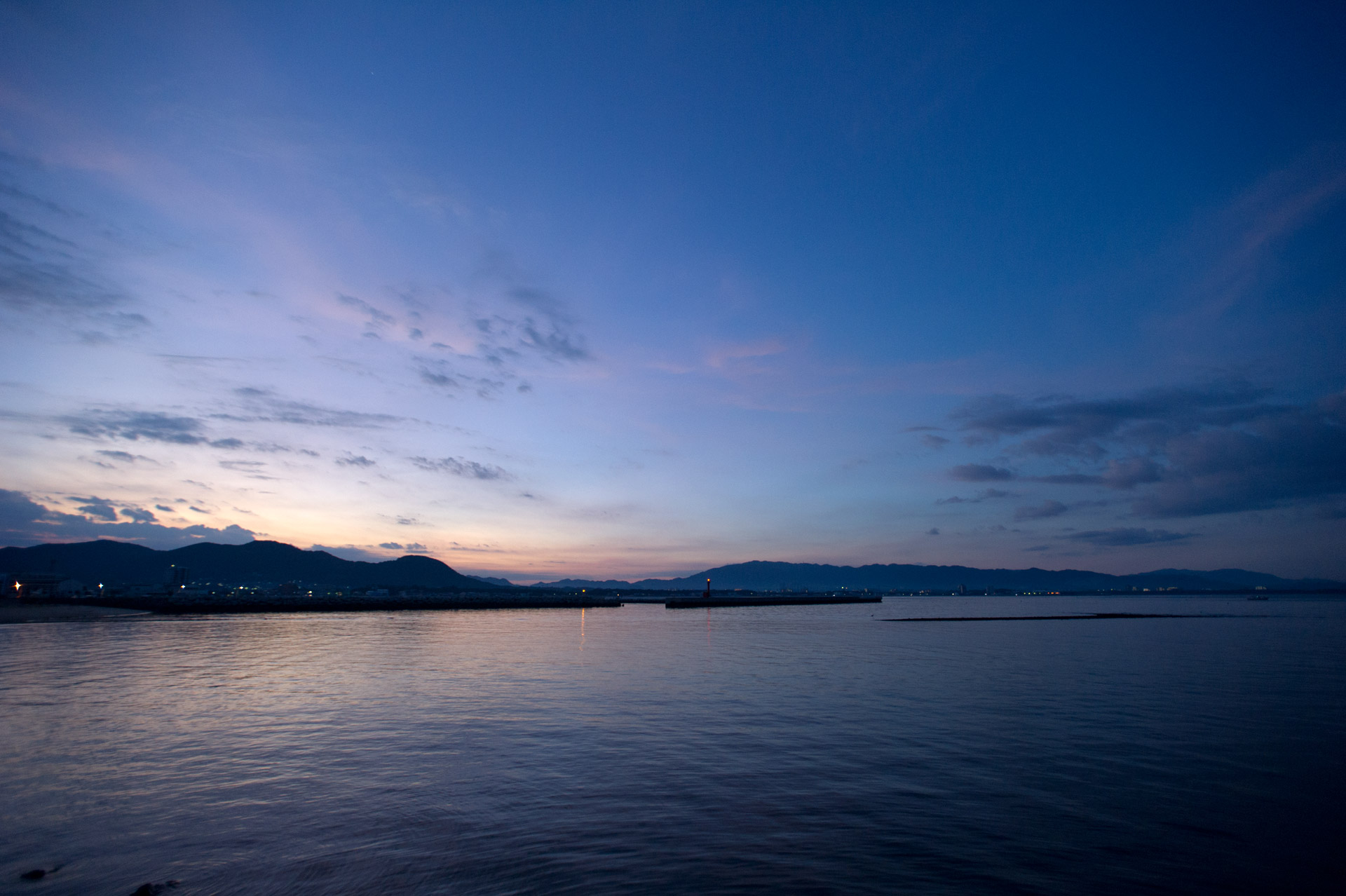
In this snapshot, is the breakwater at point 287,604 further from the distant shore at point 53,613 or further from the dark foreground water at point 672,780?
the dark foreground water at point 672,780

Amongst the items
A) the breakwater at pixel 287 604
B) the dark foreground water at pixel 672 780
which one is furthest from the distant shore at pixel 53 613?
the dark foreground water at pixel 672 780

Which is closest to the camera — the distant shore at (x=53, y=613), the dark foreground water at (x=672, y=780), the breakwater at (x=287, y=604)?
the dark foreground water at (x=672, y=780)

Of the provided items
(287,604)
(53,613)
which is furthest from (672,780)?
(287,604)

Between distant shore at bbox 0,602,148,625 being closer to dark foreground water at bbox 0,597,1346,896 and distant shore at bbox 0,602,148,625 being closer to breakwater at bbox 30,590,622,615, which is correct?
breakwater at bbox 30,590,622,615

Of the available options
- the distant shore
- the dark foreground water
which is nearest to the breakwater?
the distant shore

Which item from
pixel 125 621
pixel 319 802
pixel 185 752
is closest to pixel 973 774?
pixel 319 802

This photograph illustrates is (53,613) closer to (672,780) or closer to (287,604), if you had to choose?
(287,604)

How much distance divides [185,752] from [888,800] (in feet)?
66.5

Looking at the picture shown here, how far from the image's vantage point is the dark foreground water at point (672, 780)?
11.8 m

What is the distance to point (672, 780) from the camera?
56.3 feet

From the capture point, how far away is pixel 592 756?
1958 centimetres

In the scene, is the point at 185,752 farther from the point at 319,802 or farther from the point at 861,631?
the point at 861,631

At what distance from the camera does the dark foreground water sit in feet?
38.7

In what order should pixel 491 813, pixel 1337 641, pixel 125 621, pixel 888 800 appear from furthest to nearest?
pixel 125 621 < pixel 1337 641 < pixel 888 800 < pixel 491 813
